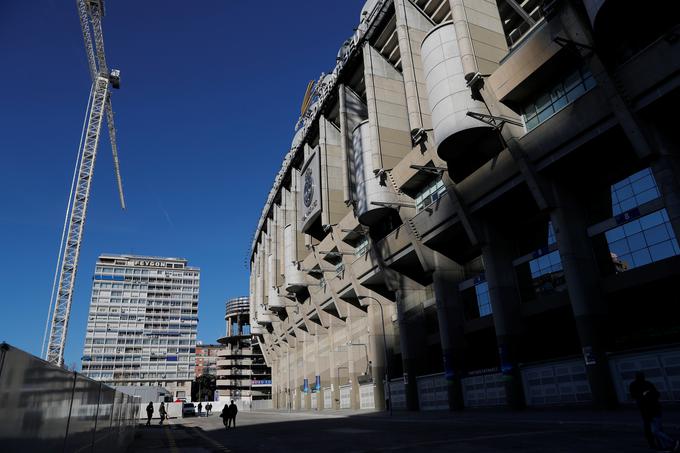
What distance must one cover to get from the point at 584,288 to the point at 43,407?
2628 centimetres

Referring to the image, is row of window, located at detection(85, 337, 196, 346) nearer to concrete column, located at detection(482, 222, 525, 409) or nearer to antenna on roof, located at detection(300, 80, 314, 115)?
antenna on roof, located at detection(300, 80, 314, 115)

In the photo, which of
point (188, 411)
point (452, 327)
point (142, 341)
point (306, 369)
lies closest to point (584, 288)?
point (452, 327)

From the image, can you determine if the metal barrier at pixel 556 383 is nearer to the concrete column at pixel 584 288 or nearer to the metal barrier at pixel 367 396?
the concrete column at pixel 584 288

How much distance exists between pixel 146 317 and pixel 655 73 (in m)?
167

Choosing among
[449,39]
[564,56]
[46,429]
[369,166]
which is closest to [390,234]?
[369,166]

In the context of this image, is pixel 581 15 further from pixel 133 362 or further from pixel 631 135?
pixel 133 362

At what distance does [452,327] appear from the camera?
35281 millimetres

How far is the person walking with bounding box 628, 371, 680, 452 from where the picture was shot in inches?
357

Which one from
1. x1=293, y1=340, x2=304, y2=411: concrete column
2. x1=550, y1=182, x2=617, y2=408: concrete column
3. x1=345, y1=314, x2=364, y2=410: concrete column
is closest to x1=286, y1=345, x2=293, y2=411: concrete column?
x1=293, y1=340, x2=304, y2=411: concrete column

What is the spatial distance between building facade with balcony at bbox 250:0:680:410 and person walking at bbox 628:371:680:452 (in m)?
14.5

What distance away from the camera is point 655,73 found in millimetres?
21594

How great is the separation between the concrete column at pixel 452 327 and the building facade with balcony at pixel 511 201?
4.5 inches

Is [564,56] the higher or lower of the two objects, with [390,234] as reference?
higher

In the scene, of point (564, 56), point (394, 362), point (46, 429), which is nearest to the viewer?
point (46, 429)
